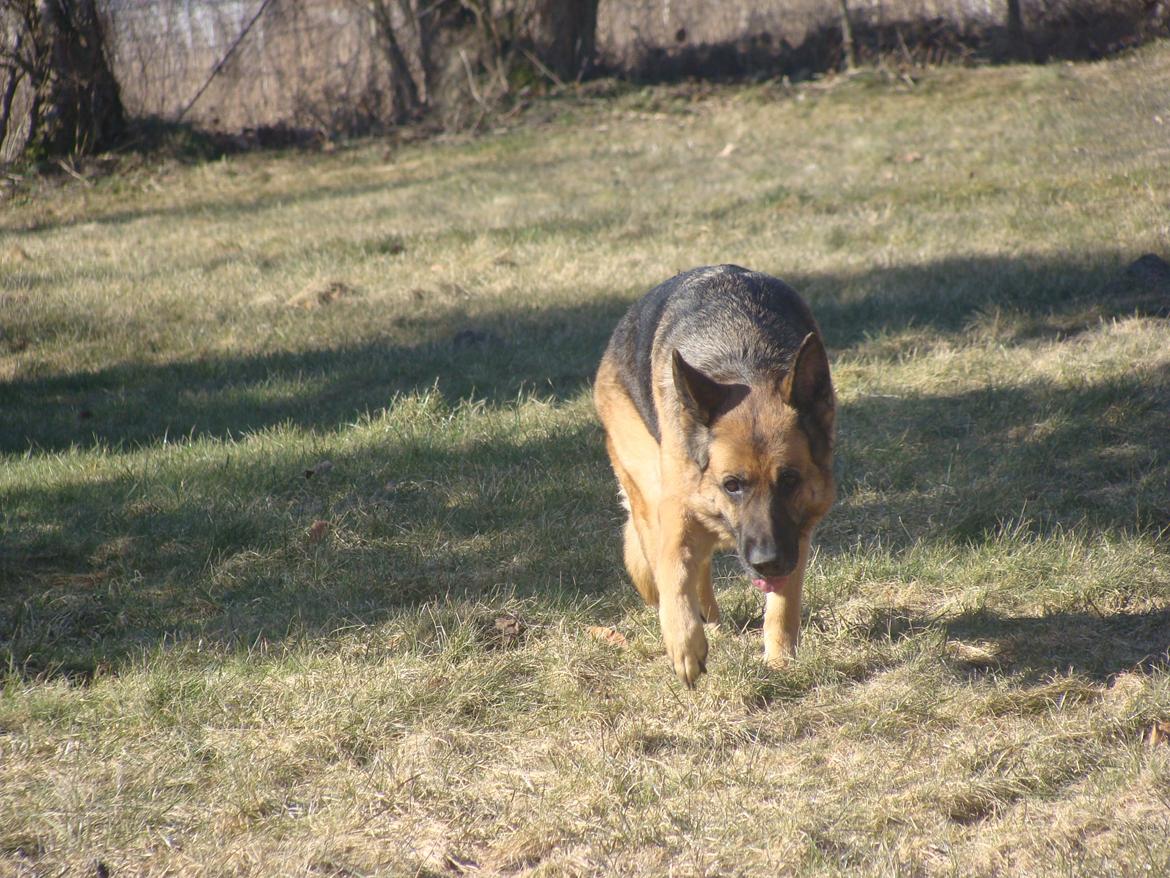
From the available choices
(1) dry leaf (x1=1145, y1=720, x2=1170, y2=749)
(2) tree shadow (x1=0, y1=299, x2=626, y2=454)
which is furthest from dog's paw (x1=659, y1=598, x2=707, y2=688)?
(2) tree shadow (x1=0, y1=299, x2=626, y2=454)

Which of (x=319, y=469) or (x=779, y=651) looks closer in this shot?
(x=779, y=651)

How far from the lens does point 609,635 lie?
16.4 feet

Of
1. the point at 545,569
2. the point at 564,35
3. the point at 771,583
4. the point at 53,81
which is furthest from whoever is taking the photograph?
the point at 564,35

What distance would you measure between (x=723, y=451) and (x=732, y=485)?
0.13 meters

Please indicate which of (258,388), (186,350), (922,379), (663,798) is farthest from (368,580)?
(186,350)

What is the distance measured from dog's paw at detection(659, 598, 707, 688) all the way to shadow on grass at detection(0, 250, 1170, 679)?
0.89 m

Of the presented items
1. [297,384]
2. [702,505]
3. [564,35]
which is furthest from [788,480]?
[564,35]

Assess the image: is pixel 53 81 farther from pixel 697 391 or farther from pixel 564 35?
pixel 697 391

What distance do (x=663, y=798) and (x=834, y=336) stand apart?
18.4 ft

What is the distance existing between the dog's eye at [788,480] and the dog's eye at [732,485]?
0.45 ft

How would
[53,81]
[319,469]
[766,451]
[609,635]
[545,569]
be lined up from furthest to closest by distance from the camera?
[53,81], [319,469], [545,569], [609,635], [766,451]

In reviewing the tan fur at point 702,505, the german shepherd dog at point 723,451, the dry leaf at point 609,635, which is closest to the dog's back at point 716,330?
the german shepherd dog at point 723,451

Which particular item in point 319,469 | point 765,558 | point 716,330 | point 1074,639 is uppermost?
point 716,330

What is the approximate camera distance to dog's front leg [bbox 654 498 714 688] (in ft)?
14.6
